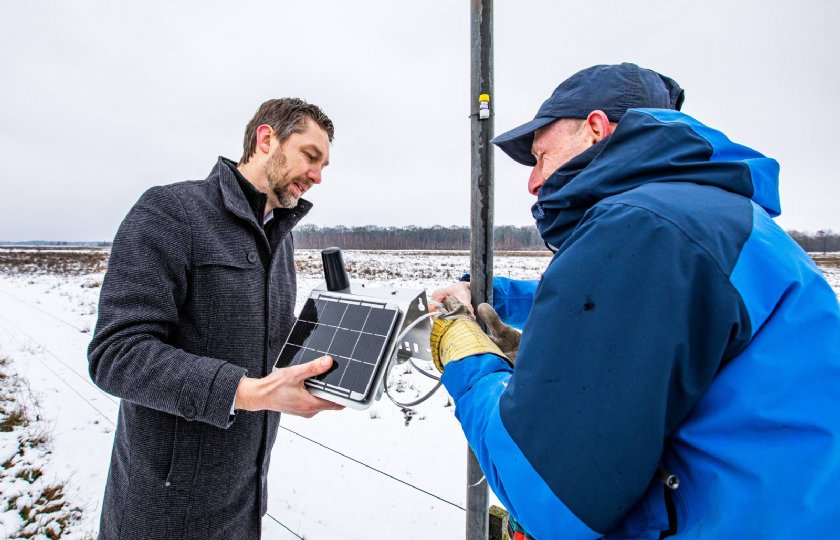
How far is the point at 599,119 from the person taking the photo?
145 centimetres

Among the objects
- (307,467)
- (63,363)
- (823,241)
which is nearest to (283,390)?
(307,467)

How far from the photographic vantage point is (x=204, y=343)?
160 cm

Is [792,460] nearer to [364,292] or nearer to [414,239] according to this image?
[364,292]

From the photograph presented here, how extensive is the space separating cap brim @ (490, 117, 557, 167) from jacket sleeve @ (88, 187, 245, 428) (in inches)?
57.0

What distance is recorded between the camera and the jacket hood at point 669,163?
39.5 inches

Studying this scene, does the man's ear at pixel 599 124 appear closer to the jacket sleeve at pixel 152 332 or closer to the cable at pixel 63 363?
the jacket sleeve at pixel 152 332

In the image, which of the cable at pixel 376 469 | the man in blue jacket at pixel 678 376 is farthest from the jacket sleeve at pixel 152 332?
the cable at pixel 376 469

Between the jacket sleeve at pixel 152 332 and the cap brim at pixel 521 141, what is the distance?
4.75 ft

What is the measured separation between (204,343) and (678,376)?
1.65 metres

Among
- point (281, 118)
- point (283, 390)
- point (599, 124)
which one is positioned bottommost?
point (283, 390)

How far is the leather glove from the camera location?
2.01 m

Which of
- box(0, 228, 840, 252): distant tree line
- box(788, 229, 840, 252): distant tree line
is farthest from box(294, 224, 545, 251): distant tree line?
box(788, 229, 840, 252): distant tree line

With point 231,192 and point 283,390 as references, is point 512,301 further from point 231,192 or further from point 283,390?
point 231,192

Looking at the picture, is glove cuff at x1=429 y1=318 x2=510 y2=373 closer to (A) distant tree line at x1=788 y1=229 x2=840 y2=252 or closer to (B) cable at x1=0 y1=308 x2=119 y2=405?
(B) cable at x1=0 y1=308 x2=119 y2=405
